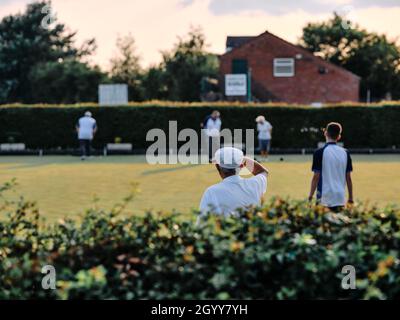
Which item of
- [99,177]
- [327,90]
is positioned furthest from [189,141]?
[327,90]

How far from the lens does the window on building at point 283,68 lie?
5169cm

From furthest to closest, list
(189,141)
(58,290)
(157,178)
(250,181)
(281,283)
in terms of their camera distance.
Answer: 1. (189,141)
2. (157,178)
3. (250,181)
4. (281,283)
5. (58,290)

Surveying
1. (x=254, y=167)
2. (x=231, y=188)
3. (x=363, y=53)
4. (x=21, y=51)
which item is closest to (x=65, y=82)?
(x=21, y=51)

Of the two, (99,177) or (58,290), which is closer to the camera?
(58,290)

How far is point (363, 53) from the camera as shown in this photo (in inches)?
2694

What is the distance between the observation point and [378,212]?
5.20 m

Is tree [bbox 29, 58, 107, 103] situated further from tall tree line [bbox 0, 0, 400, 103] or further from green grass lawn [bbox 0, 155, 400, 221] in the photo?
green grass lawn [bbox 0, 155, 400, 221]

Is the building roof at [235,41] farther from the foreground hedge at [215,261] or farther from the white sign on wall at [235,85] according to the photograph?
the foreground hedge at [215,261]

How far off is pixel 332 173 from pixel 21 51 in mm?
59917

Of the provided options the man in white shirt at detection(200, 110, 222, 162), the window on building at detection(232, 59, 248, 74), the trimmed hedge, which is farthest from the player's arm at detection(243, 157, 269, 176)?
the window on building at detection(232, 59, 248, 74)

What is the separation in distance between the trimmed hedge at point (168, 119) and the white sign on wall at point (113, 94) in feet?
5.43

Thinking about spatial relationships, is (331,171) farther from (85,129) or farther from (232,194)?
(85,129)
